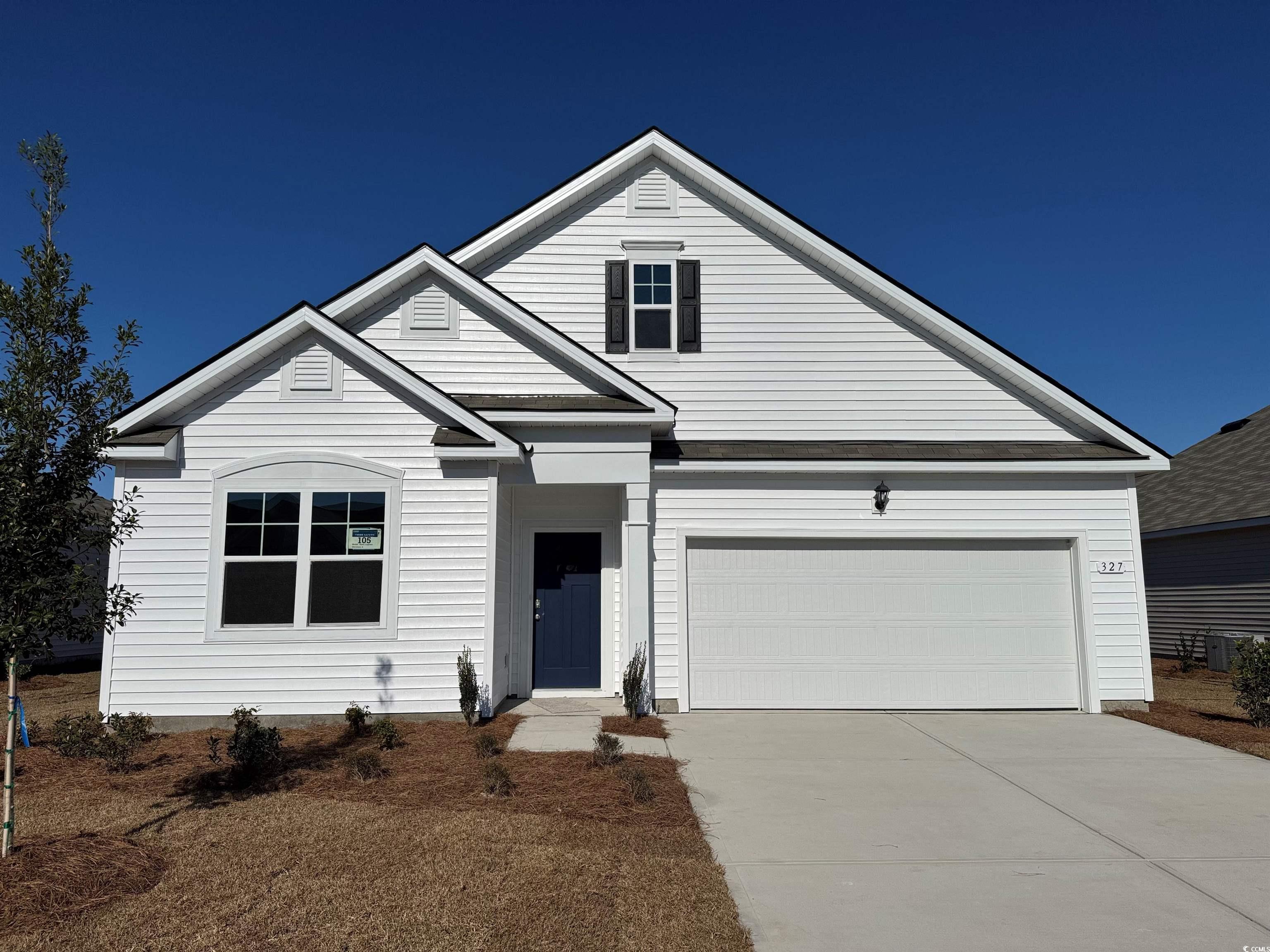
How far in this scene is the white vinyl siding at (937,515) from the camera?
11.2 m

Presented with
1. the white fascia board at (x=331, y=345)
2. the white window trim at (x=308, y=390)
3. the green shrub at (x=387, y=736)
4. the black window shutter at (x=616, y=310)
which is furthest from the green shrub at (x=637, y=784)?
the black window shutter at (x=616, y=310)

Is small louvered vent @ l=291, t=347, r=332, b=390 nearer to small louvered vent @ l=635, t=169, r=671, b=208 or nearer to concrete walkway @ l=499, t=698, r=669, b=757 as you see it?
concrete walkway @ l=499, t=698, r=669, b=757

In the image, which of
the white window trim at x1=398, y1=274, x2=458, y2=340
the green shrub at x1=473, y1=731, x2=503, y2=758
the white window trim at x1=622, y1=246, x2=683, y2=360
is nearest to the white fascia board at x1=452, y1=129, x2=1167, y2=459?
the white window trim at x1=622, y1=246, x2=683, y2=360

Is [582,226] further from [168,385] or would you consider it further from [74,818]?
[74,818]

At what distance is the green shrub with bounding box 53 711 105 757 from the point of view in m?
8.08

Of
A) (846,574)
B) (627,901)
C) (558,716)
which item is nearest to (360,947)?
(627,901)

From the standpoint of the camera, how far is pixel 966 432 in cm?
1192

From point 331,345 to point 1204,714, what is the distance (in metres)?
12.5

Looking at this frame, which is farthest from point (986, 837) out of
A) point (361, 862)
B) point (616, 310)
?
point (616, 310)

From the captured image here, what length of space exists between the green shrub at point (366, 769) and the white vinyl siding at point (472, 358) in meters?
5.16

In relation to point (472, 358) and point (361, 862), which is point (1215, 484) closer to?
point (472, 358)

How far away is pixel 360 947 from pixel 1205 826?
19.9 feet

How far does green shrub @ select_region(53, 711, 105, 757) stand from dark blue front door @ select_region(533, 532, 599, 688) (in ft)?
17.2

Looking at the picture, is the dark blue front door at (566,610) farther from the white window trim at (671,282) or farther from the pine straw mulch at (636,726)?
the white window trim at (671,282)
